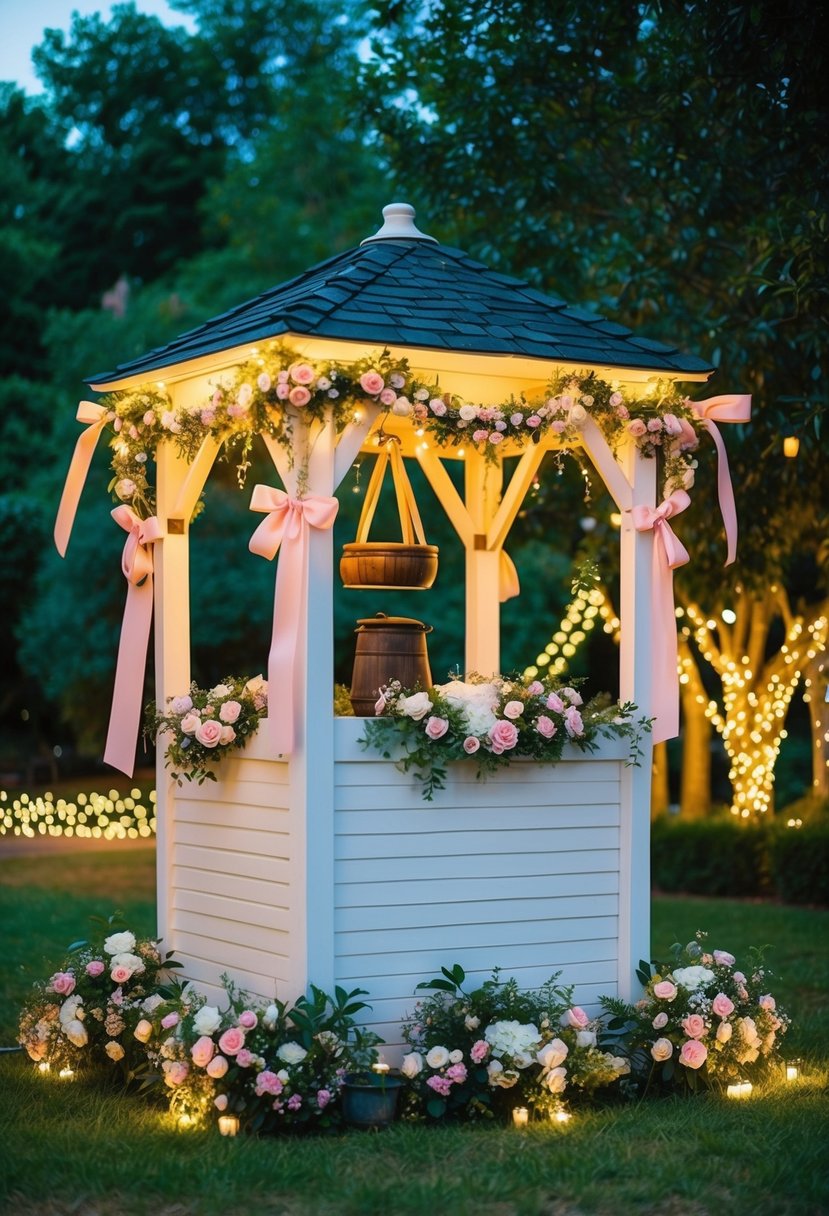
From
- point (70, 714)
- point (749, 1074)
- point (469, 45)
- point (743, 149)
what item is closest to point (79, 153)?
point (70, 714)

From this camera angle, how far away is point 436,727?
5016mm

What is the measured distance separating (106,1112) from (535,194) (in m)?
6.52

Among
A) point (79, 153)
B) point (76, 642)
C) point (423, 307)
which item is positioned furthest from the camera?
point (79, 153)

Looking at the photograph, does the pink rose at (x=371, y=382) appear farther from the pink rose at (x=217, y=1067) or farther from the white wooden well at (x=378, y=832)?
the pink rose at (x=217, y=1067)

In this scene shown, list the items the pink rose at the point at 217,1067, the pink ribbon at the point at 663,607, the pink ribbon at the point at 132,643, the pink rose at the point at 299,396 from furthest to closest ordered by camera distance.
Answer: the pink ribbon at the point at 132,643, the pink ribbon at the point at 663,607, the pink rose at the point at 299,396, the pink rose at the point at 217,1067

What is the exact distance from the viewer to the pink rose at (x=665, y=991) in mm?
5270

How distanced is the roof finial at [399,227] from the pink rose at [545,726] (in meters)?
2.14

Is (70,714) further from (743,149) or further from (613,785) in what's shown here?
(613,785)

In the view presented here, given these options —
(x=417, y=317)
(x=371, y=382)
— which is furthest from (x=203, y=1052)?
(x=417, y=317)

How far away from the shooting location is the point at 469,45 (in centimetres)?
949

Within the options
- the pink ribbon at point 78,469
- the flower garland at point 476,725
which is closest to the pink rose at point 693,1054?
the flower garland at point 476,725

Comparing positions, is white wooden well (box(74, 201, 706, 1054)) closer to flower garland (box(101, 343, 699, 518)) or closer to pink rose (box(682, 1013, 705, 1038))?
flower garland (box(101, 343, 699, 518))

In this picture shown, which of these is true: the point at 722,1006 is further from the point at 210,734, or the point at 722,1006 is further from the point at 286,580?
the point at 286,580

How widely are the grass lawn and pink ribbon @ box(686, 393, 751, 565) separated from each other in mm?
2080
